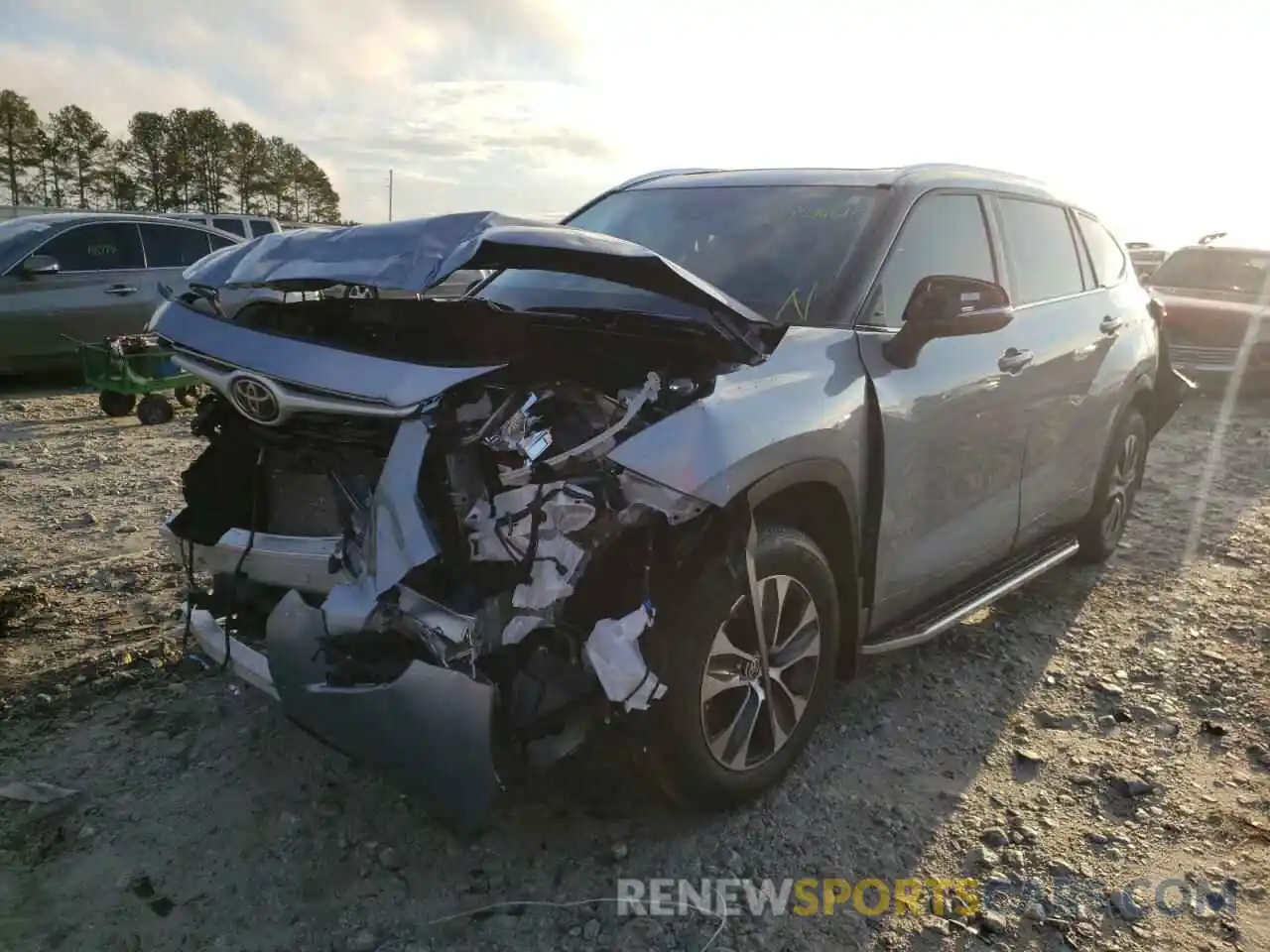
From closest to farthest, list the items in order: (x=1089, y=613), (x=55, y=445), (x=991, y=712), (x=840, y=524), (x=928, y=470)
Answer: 1. (x=840, y=524)
2. (x=928, y=470)
3. (x=991, y=712)
4. (x=1089, y=613)
5. (x=55, y=445)

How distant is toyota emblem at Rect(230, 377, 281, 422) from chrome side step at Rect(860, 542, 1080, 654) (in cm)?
202

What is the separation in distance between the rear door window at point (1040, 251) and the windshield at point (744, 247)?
3.24ft

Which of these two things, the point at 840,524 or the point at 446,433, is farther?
the point at 840,524

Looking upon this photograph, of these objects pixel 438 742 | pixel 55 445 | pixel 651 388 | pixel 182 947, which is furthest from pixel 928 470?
pixel 55 445

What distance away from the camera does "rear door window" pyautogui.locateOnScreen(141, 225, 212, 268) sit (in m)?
10.9

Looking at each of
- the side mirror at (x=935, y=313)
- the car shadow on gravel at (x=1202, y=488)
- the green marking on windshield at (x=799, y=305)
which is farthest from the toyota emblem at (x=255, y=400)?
the car shadow on gravel at (x=1202, y=488)

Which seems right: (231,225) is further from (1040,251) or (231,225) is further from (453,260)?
(453,260)

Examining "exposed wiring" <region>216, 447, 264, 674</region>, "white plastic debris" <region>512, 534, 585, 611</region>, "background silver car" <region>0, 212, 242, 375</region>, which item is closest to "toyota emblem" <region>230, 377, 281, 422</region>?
"exposed wiring" <region>216, 447, 264, 674</region>

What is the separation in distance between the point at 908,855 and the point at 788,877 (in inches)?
15.5

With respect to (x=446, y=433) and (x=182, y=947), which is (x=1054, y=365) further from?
(x=182, y=947)

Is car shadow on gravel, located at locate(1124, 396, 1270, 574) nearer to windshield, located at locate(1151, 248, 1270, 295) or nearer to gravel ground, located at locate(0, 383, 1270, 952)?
gravel ground, located at locate(0, 383, 1270, 952)

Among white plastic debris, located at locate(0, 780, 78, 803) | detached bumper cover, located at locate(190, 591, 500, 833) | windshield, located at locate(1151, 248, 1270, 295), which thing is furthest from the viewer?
windshield, located at locate(1151, 248, 1270, 295)

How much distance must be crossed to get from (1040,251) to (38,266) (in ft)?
30.1

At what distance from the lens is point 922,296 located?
3379mm
